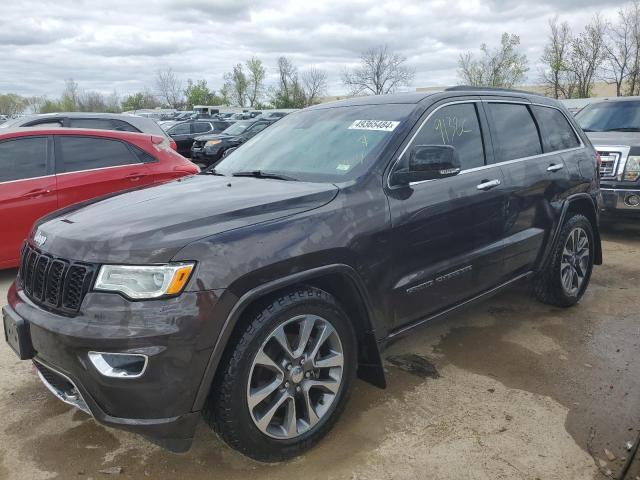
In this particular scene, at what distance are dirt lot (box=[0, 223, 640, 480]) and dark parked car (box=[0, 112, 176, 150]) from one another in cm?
550

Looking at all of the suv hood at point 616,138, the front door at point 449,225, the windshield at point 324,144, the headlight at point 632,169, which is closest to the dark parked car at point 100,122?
the windshield at point 324,144

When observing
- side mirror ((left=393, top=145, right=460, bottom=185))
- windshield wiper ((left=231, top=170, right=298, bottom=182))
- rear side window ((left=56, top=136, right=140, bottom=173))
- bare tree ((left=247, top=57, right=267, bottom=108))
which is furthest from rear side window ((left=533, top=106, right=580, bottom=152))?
bare tree ((left=247, top=57, right=267, bottom=108))

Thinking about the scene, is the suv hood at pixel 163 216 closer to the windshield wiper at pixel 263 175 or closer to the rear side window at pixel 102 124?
the windshield wiper at pixel 263 175

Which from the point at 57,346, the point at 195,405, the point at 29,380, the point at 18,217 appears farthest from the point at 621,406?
the point at 18,217

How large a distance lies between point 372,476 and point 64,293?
1637 millimetres

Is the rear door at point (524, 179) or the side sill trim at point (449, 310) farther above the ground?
the rear door at point (524, 179)

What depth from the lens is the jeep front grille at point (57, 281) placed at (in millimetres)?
2328

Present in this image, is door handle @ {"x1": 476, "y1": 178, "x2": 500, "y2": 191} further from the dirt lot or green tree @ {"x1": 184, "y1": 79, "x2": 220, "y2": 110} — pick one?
green tree @ {"x1": 184, "y1": 79, "x2": 220, "y2": 110}

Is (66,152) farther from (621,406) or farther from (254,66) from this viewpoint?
(254,66)

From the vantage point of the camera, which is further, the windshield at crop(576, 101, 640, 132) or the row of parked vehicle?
the row of parked vehicle

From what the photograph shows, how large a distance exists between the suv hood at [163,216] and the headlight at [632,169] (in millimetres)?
5682

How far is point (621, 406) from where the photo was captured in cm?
316

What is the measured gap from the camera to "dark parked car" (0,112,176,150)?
8680 mm

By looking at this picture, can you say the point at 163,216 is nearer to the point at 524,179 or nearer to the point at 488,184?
the point at 488,184
